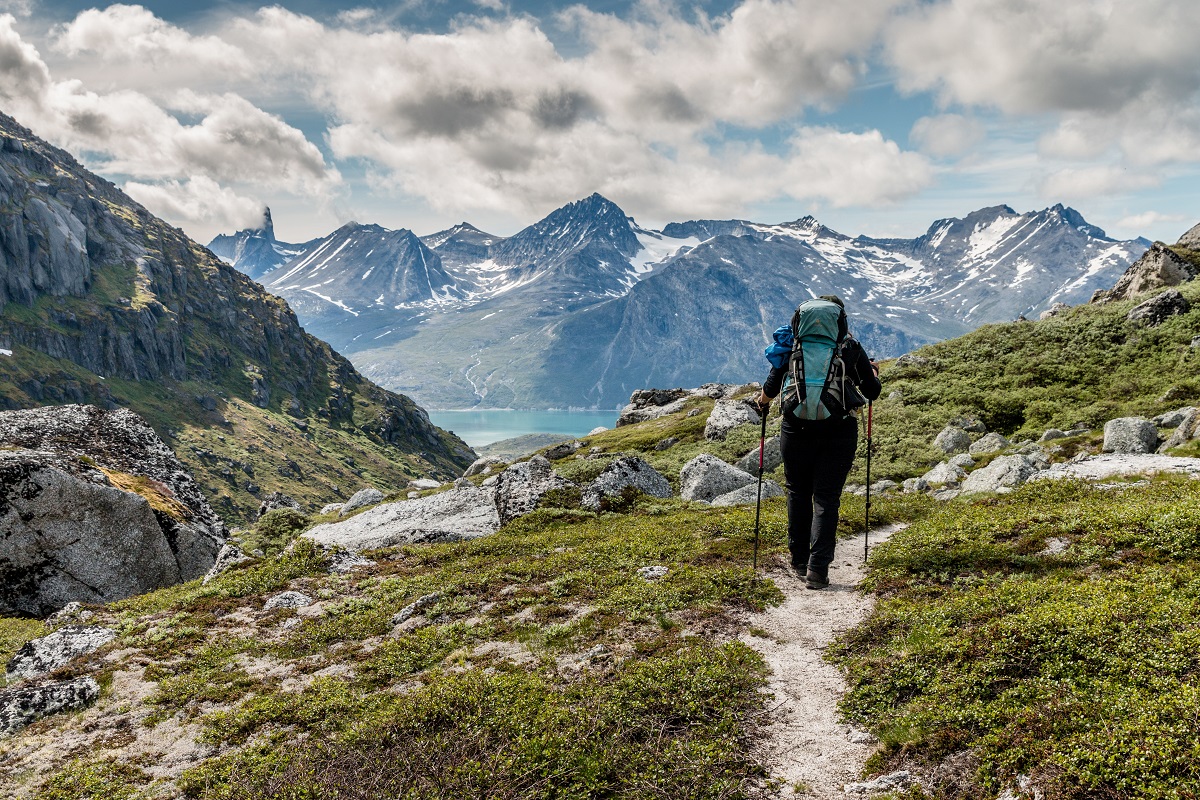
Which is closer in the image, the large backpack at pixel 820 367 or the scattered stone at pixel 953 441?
the large backpack at pixel 820 367

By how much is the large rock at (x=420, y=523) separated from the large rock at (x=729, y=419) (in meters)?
25.0

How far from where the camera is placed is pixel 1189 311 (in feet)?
123

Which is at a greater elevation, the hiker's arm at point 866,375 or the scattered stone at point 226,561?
the hiker's arm at point 866,375

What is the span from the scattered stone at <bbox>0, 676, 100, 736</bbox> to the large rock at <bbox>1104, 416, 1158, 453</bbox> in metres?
33.0

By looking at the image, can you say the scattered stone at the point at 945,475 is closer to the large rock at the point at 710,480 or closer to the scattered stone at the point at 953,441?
the scattered stone at the point at 953,441

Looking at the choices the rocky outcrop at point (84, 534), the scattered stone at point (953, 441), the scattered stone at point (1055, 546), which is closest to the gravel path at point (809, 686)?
the scattered stone at point (1055, 546)

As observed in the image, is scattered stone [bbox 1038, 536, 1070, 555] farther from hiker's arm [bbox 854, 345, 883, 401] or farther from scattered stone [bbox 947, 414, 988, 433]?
scattered stone [bbox 947, 414, 988, 433]

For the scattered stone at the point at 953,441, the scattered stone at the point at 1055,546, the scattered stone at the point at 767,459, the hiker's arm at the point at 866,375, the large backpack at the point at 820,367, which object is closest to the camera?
the scattered stone at the point at 1055,546

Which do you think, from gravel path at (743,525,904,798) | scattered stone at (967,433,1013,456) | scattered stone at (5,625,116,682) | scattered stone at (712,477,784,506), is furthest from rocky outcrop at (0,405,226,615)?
scattered stone at (967,433,1013,456)

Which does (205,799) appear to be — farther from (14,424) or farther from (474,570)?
(14,424)

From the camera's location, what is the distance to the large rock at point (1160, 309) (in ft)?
125

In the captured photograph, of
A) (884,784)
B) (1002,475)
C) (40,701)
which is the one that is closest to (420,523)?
(40,701)

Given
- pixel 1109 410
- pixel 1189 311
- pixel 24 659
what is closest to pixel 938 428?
pixel 1109 410

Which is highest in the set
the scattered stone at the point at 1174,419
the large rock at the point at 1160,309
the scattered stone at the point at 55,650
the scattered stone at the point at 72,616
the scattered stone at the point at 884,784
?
the large rock at the point at 1160,309
